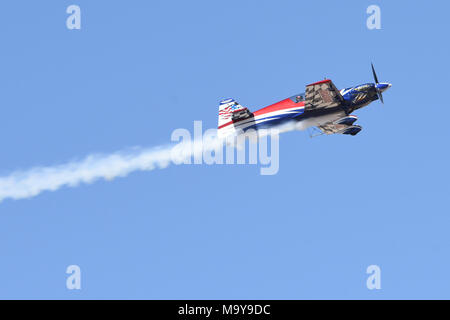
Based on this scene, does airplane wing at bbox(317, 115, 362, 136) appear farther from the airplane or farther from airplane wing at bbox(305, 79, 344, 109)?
airplane wing at bbox(305, 79, 344, 109)

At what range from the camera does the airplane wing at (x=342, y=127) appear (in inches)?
1836

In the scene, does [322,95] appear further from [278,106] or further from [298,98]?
[278,106]

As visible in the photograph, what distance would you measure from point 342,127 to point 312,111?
2.51m

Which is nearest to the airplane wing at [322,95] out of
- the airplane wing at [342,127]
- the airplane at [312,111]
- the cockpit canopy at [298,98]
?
the airplane at [312,111]

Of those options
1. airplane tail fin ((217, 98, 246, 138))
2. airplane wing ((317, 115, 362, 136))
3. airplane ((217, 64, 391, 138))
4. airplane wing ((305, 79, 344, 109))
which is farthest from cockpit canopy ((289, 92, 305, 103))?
airplane tail fin ((217, 98, 246, 138))

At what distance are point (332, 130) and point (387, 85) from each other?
14.5ft

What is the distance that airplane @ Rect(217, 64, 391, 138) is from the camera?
150 feet

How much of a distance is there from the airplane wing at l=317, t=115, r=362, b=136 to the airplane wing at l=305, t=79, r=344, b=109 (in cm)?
135

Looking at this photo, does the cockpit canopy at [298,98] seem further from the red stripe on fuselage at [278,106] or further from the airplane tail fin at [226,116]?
the airplane tail fin at [226,116]

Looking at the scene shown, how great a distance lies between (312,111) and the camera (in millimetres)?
46062

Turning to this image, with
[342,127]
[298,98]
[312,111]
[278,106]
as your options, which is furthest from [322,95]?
[342,127]
